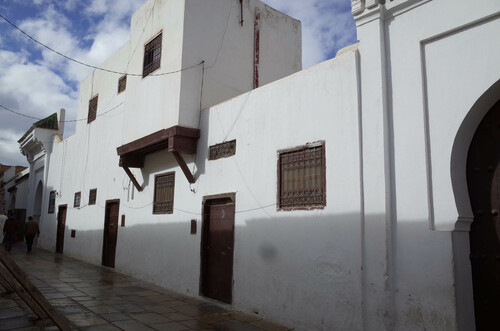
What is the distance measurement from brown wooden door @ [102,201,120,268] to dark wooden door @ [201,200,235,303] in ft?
15.9

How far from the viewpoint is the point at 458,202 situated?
440 centimetres

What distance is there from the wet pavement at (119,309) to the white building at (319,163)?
38 cm

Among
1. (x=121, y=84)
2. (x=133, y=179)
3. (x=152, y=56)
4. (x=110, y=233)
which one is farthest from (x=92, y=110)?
(x=152, y=56)

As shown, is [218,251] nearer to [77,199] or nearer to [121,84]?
[121,84]

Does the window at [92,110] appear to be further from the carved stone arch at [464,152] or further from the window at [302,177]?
the carved stone arch at [464,152]

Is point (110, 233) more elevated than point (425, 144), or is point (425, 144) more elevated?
point (425, 144)

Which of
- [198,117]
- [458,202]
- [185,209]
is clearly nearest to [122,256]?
[185,209]

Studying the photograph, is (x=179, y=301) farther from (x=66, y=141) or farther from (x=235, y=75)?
(x=66, y=141)

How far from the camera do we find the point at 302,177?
6.15 m

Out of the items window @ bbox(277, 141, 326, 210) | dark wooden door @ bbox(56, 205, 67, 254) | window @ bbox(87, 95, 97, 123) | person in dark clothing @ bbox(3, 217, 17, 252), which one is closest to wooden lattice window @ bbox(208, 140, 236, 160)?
window @ bbox(277, 141, 326, 210)

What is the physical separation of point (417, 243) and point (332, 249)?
1195mm

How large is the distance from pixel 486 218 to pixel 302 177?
8.16ft

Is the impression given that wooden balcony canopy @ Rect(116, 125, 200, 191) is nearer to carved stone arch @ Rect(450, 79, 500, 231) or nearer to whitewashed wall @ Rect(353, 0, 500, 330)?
whitewashed wall @ Rect(353, 0, 500, 330)

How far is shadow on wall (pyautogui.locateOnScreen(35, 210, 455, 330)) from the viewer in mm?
4445
